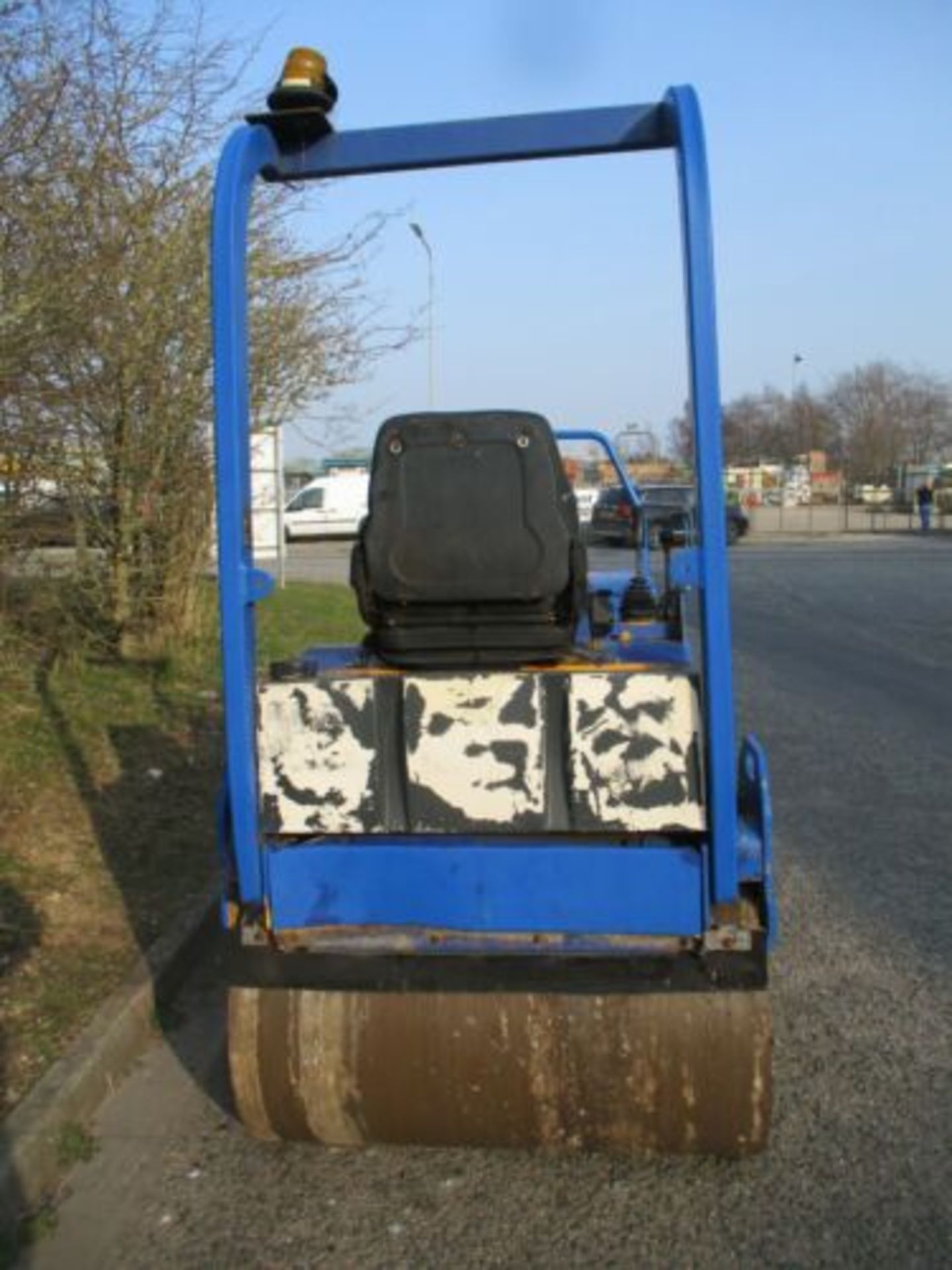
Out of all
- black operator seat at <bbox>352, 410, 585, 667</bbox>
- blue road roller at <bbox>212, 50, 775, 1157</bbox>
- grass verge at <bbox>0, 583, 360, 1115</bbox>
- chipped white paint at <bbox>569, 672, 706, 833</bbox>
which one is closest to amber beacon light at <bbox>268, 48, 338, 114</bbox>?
blue road roller at <bbox>212, 50, 775, 1157</bbox>

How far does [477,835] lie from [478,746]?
228 mm

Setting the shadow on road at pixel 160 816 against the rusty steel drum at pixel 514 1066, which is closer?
the rusty steel drum at pixel 514 1066

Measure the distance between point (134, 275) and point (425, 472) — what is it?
5.10 metres

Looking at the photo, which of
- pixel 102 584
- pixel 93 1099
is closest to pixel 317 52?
pixel 93 1099

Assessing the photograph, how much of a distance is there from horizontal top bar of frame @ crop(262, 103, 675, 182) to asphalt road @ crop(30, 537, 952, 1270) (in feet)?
8.37

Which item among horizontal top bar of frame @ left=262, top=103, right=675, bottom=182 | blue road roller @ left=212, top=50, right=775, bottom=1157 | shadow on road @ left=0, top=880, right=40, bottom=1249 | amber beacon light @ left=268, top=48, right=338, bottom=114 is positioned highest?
amber beacon light @ left=268, top=48, right=338, bottom=114

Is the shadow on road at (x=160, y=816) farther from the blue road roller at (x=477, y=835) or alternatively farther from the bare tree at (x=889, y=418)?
the bare tree at (x=889, y=418)

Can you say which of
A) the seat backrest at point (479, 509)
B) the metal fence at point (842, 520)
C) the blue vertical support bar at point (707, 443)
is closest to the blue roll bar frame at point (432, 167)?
the blue vertical support bar at point (707, 443)

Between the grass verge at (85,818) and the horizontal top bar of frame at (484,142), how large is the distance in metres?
2.56

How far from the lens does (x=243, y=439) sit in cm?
289

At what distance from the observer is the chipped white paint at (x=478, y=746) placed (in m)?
2.98

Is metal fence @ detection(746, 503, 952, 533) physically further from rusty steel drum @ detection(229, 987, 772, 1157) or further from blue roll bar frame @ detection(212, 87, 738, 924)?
rusty steel drum @ detection(229, 987, 772, 1157)

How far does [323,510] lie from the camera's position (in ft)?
110

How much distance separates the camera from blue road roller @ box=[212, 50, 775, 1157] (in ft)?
9.59
